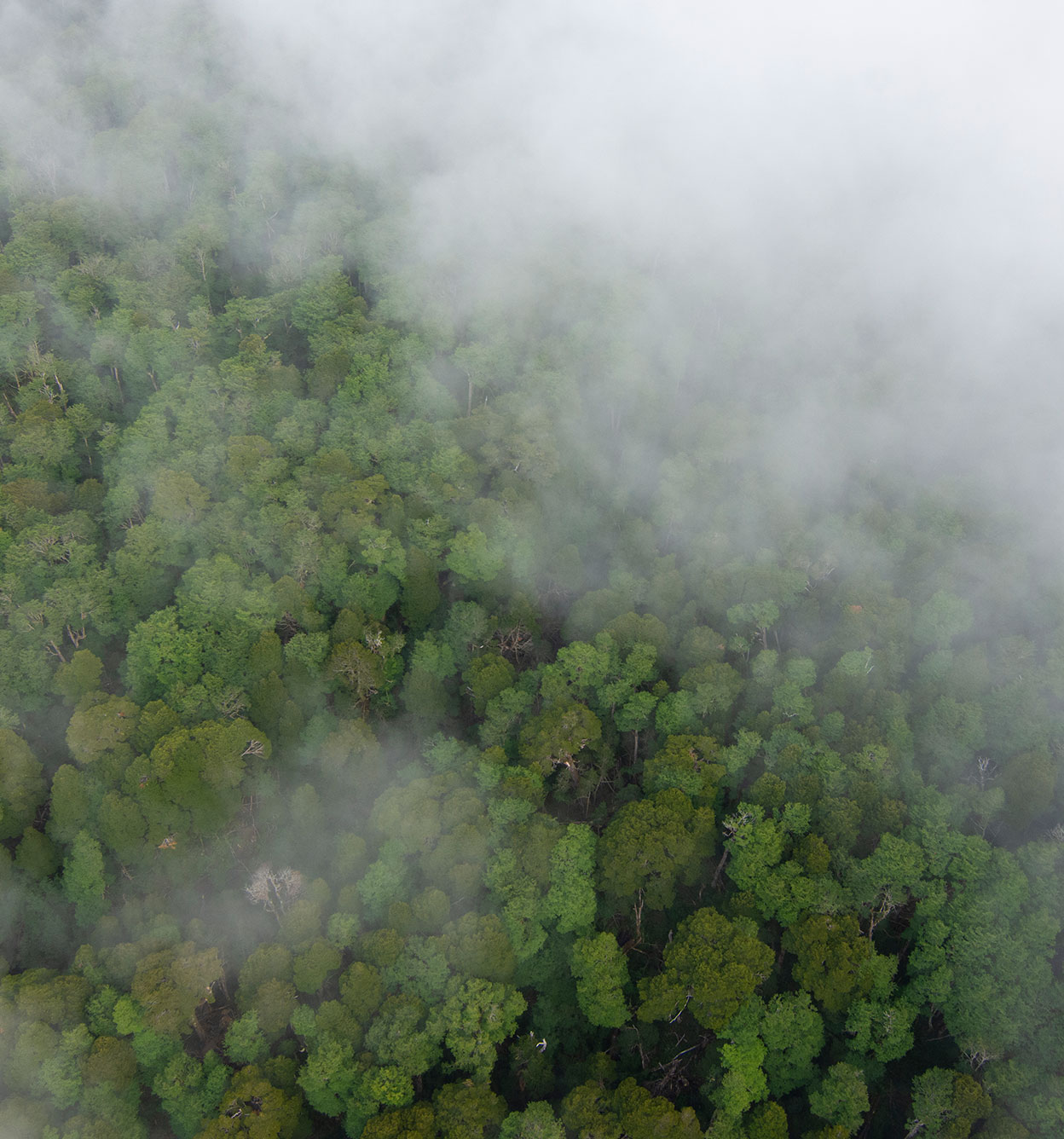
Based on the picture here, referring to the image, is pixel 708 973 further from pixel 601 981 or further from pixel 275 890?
pixel 275 890

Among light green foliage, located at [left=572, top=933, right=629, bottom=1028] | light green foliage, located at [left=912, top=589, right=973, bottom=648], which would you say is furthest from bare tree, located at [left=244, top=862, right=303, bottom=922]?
light green foliage, located at [left=912, top=589, right=973, bottom=648]

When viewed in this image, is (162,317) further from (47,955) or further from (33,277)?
(47,955)

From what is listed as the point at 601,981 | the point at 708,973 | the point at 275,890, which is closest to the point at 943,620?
the point at 708,973

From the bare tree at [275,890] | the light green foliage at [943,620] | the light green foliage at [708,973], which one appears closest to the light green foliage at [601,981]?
the light green foliage at [708,973]

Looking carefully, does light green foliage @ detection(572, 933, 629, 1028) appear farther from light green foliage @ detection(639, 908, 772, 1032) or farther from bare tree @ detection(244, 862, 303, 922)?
bare tree @ detection(244, 862, 303, 922)

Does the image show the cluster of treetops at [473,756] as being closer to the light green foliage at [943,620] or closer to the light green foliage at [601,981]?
the light green foliage at [601,981]

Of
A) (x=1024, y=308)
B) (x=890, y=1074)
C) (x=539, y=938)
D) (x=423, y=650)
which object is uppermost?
(x=1024, y=308)

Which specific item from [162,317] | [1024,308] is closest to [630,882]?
[162,317]
